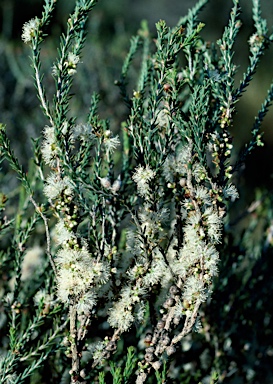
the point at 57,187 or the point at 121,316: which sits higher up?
the point at 57,187

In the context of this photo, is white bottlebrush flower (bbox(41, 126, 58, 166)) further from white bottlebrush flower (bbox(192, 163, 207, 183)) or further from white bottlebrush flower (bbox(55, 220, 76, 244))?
white bottlebrush flower (bbox(192, 163, 207, 183))

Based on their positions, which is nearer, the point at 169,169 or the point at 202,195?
the point at 202,195

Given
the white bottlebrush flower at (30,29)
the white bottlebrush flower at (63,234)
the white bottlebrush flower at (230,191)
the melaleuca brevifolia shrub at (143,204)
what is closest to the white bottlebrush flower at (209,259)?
the melaleuca brevifolia shrub at (143,204)

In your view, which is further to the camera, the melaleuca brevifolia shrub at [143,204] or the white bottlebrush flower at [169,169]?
the white bottlebrush flower at [169,169]

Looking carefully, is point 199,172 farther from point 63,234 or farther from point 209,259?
point 63,234

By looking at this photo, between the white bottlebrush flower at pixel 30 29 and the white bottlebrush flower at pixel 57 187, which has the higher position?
the white bottlebrush flower at pixel 30 29

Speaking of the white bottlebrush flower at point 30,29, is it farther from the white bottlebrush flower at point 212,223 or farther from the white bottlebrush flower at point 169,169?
the white bottlebrush flower at point 212,223

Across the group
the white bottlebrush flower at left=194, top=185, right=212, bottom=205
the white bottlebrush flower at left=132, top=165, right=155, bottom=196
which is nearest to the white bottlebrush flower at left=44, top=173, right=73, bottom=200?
the white bottlebrush flower at left=132, top=165, right=155, bottom=196

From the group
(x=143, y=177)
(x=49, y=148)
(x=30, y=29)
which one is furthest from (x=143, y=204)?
(x=30, y=29)

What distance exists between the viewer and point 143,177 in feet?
2.93

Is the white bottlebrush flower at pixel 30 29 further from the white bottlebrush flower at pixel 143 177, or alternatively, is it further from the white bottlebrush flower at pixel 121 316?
the white bottlebrush flower at pixel 121 316

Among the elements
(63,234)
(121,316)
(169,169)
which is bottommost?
(121,316)

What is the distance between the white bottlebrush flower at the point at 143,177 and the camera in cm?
89

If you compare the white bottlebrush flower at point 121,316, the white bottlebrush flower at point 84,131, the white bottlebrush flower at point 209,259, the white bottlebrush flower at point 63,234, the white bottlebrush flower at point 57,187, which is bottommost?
the white bottlebrush flower at point 121,316
